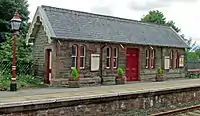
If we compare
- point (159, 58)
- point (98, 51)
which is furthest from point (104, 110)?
point (159, 58)

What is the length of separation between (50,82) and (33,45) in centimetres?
357

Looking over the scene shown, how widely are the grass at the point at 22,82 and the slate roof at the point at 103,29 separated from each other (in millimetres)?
2995

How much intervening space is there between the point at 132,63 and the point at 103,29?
10.4ft

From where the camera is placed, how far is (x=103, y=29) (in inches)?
813

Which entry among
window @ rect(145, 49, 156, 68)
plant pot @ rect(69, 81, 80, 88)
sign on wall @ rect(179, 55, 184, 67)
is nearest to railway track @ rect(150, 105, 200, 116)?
plant pot @ rect(69, 81, 80, 88)

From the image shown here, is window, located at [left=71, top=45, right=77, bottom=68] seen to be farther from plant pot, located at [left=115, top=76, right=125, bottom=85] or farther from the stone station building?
plant pot, located at [left=115, top=76, right=125, bottom=85]

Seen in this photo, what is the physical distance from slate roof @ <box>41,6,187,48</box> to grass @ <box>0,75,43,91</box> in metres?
2.99

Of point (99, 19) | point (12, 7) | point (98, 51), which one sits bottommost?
point (98, 51)

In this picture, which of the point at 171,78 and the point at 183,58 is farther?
the point at 183,58

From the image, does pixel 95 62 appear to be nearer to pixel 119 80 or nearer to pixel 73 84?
pixel 119 80

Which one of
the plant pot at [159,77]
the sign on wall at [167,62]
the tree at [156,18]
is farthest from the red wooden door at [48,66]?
the tree at [156,18]

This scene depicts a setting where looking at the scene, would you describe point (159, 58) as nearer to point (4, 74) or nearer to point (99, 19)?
point (99, 19)

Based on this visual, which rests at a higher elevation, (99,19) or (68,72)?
(99,19)

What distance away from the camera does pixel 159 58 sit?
23.7 metres
